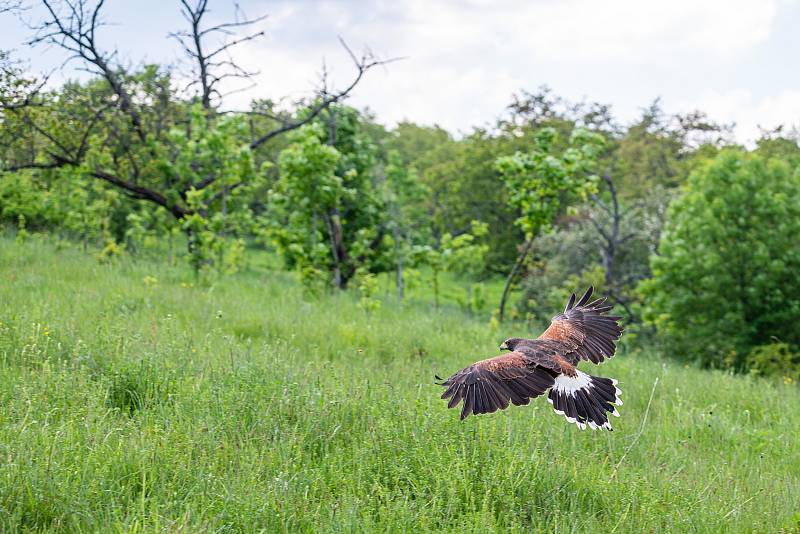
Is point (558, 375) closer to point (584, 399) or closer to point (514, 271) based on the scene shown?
point (584, 399)

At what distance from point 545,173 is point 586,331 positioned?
777 cm

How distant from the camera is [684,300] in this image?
572 inches

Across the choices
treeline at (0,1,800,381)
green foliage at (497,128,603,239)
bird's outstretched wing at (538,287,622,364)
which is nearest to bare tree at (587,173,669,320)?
treeline at (0,1,800,381)

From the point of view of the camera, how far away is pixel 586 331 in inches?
195

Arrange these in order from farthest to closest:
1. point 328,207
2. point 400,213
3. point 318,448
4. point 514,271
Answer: point 400,213
point 328,207
point 514,271
point 318,448

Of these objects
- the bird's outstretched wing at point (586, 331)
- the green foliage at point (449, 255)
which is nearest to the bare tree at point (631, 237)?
the green foliage at point (449, 255)

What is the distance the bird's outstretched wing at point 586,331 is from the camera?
4.73 metres

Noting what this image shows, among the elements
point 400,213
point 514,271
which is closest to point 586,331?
point 514,271

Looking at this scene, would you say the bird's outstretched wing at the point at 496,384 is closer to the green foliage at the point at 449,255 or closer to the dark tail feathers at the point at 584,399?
the dark tail feathers at the point at 584,399

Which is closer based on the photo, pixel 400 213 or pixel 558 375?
pixel 558 375

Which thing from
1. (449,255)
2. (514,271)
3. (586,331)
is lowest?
(586,331)

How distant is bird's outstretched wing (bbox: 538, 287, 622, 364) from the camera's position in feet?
15.5

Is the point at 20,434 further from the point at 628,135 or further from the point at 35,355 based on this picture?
the point at 628,135

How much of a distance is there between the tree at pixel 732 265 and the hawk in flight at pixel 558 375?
1007 centimetres
